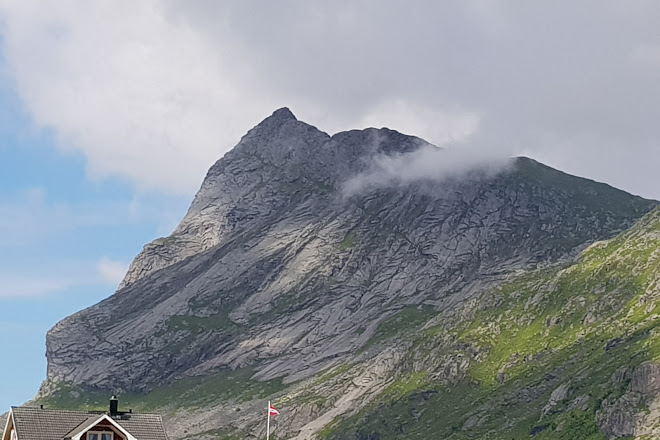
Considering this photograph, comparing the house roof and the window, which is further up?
the house roof

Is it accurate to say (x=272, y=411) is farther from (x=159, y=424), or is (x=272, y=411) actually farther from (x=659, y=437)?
(x=659, y=437)

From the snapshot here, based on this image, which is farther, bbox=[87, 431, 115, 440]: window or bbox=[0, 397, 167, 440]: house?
bbox=[87, 431, 115, 440]: window

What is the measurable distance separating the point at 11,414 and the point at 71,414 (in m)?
6.35

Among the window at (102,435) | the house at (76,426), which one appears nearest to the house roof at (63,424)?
the house at (76,426)

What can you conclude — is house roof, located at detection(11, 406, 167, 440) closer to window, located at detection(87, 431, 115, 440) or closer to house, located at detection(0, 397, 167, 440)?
house, located at detection(0, 397, 167, 440)

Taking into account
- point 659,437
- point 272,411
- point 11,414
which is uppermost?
point 11,414

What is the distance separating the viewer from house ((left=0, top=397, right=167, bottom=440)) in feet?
306

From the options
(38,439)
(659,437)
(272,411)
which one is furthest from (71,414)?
(659,437)

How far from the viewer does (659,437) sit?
19938 centimetres

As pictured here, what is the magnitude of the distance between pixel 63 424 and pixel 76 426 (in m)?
1.91

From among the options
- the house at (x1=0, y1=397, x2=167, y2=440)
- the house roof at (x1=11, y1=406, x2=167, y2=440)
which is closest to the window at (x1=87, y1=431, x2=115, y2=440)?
the house at (x1=0, y1=397, x2=167, y2=440)

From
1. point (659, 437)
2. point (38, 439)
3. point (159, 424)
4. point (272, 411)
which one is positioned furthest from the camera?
point (659, 437)

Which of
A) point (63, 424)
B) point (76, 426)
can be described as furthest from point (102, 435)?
point (63, 424)

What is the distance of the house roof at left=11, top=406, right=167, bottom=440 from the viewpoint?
93.6 m
